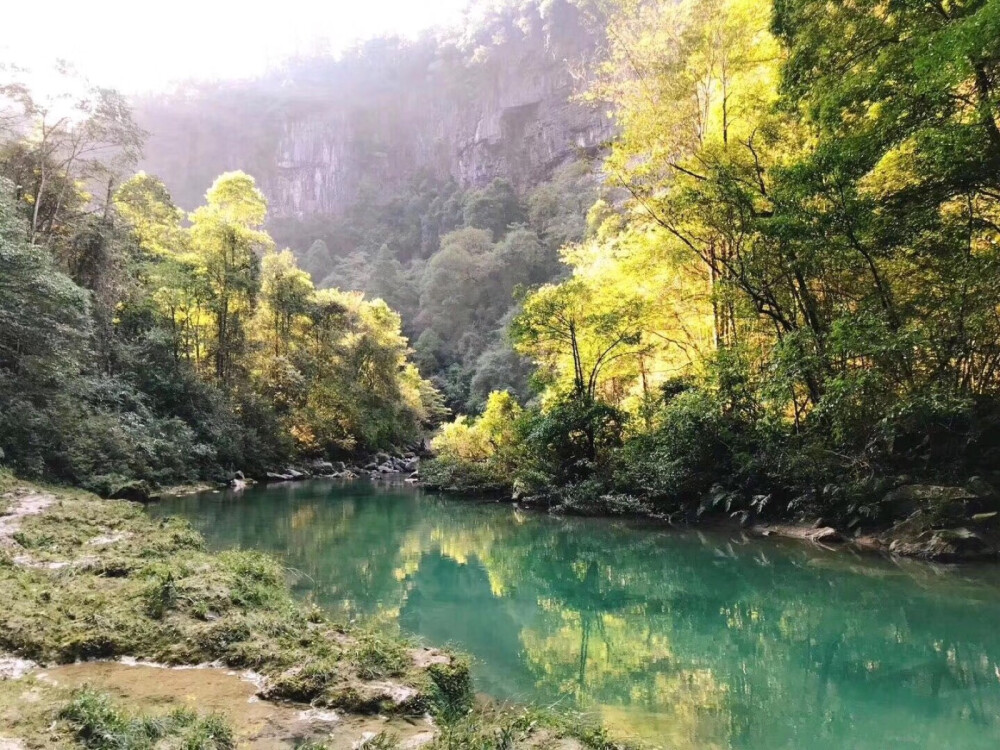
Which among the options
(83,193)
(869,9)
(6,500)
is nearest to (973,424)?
(869,9)

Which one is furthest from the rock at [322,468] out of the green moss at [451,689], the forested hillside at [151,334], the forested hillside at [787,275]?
the green moss at [451,689]

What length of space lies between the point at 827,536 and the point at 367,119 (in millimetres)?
81637

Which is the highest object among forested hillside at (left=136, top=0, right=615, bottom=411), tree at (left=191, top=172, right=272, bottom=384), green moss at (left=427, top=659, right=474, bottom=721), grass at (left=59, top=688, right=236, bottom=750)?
forested hillside at (left=136, top=0, right=615, bottom=411)

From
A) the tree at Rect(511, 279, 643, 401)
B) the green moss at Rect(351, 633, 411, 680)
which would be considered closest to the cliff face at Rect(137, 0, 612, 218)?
the tree at Rect(511, 279, 643, 401)

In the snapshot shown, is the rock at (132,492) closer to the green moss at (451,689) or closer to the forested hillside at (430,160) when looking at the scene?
the green moss at (451,689)

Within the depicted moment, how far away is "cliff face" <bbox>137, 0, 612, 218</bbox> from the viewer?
67.9m

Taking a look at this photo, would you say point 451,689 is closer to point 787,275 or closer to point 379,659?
point 379,659

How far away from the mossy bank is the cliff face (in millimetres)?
63791

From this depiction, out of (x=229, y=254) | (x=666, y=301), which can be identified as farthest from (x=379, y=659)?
(x=229, y=254)

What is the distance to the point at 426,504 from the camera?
17438 mm

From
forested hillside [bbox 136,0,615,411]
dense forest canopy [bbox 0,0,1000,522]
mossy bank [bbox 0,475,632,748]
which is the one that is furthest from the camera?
forested hillside [bbox 136,0,615,411]

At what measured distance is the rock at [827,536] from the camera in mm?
9828

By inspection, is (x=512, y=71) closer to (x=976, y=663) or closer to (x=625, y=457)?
(x=625, y=457)

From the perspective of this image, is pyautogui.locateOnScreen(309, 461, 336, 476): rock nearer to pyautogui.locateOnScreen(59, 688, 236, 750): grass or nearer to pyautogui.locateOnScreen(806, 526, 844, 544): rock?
pyautogui.locateOnScreen(806, 526, 844, 544): rock
